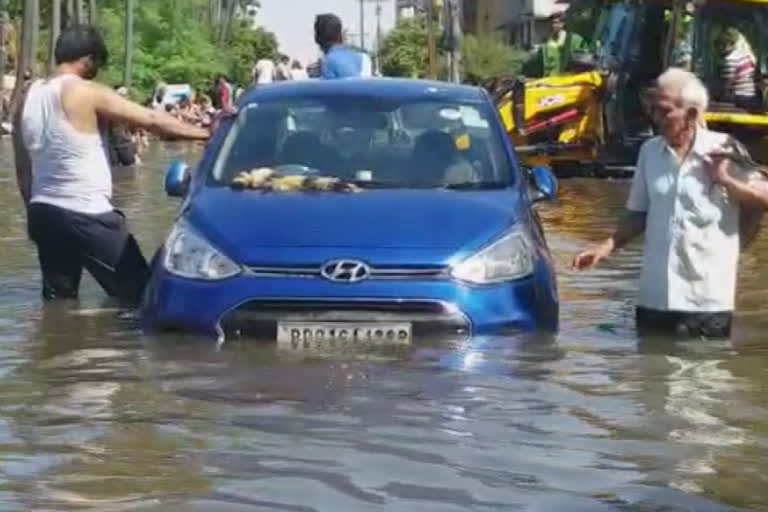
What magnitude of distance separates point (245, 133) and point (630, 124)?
1555 cm

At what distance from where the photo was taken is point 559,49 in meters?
32.3

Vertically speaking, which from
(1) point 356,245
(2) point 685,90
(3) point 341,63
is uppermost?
(2) point 685,90

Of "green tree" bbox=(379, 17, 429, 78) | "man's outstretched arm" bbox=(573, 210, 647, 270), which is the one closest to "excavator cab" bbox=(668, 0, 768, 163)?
"man's outstretched arm" bbox=(573, 210, 647, 270)

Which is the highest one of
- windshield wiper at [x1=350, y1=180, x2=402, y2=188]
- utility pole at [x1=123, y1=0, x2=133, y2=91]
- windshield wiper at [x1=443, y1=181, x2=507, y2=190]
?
windshield wiper at [x1=350, y1=180, x2=402, y2=188]

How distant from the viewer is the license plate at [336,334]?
9273 mm

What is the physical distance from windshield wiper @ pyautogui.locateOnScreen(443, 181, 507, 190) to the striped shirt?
1391 centimetres

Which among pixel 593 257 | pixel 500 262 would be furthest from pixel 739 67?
pixel 500 262

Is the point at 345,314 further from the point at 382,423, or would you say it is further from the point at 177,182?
the point at 177,182

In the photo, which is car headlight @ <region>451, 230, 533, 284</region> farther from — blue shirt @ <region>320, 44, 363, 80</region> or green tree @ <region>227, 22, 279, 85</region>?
green tree @ <region>227, 22, 279, 85</region>

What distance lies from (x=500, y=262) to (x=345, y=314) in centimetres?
77

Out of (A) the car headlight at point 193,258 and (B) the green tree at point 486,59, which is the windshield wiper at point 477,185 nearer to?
(A) the car headlight at point 193,258

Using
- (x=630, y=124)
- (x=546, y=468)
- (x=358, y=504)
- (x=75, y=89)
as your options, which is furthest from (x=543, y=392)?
(x=630, y=124)

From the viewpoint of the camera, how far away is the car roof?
36.4 feet

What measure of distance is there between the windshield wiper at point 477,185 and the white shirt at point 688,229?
92 centimetres
